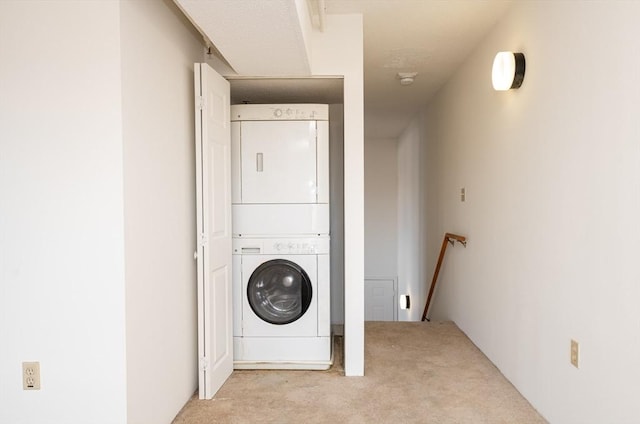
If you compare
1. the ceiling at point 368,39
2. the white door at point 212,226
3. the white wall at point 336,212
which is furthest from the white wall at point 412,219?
the white door at point 212,226

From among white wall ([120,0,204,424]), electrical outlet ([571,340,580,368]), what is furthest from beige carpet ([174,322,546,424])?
electrical outlet ([571,340,580,368])

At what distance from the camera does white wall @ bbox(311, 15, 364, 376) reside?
9.64ft

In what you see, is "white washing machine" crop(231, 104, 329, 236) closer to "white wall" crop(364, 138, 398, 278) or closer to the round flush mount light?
the round flush mount light

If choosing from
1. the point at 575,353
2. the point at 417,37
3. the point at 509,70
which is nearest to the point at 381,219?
the point at 417,37

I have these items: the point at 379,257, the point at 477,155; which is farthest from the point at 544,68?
the point at 379,257

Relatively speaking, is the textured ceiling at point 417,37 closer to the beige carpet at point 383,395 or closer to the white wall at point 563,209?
the white wall at point 563,209

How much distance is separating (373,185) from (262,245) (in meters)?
4.61

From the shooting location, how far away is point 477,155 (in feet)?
11.6

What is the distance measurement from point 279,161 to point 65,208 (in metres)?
1.55

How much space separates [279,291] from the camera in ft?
10.4

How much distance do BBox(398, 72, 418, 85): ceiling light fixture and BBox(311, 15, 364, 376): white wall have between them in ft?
4.37

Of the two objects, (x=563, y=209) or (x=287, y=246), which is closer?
(x=563, y=209)

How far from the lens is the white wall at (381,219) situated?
24.6 feet

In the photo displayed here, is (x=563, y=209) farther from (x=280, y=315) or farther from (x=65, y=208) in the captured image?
(x=65, y=208)
